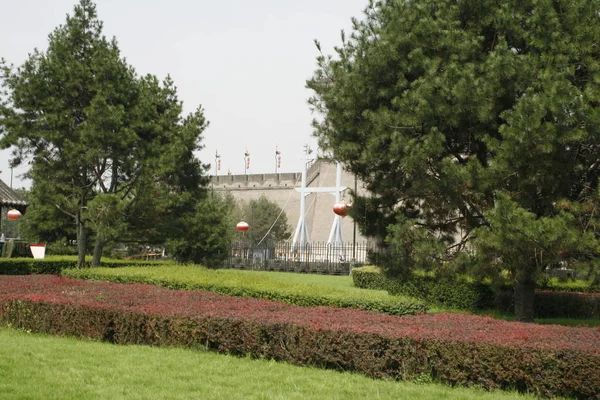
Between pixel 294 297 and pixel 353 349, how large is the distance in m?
3.68

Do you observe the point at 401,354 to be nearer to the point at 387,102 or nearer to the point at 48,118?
the point at 387,102

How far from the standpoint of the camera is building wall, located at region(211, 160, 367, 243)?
139ft

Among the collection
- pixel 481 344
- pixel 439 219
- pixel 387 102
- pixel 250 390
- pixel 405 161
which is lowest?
pixel 250 390

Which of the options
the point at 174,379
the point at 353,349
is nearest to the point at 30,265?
the point at 174,379

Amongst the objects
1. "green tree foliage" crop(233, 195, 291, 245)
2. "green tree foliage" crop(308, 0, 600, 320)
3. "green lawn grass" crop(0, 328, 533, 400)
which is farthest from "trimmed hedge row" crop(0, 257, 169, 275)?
"green tree foliage" crop(233, 195, 291, 245)

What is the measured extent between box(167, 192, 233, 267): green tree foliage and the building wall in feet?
71.5

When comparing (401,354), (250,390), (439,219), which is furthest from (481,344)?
(439,219)

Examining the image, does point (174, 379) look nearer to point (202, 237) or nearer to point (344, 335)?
point (344, 335)

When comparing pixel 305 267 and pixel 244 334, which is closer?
pixel 244 334

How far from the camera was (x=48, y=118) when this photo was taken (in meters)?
14.8

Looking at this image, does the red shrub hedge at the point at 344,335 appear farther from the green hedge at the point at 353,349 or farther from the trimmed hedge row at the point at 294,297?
the trimmed hedge row at the point at 294,297

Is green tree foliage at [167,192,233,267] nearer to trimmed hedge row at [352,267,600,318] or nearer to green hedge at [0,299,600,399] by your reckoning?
trimmed hedge row at [352,267,600,318]

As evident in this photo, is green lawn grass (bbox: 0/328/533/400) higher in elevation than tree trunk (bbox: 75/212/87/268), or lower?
lower

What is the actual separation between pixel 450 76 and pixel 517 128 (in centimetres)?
122
